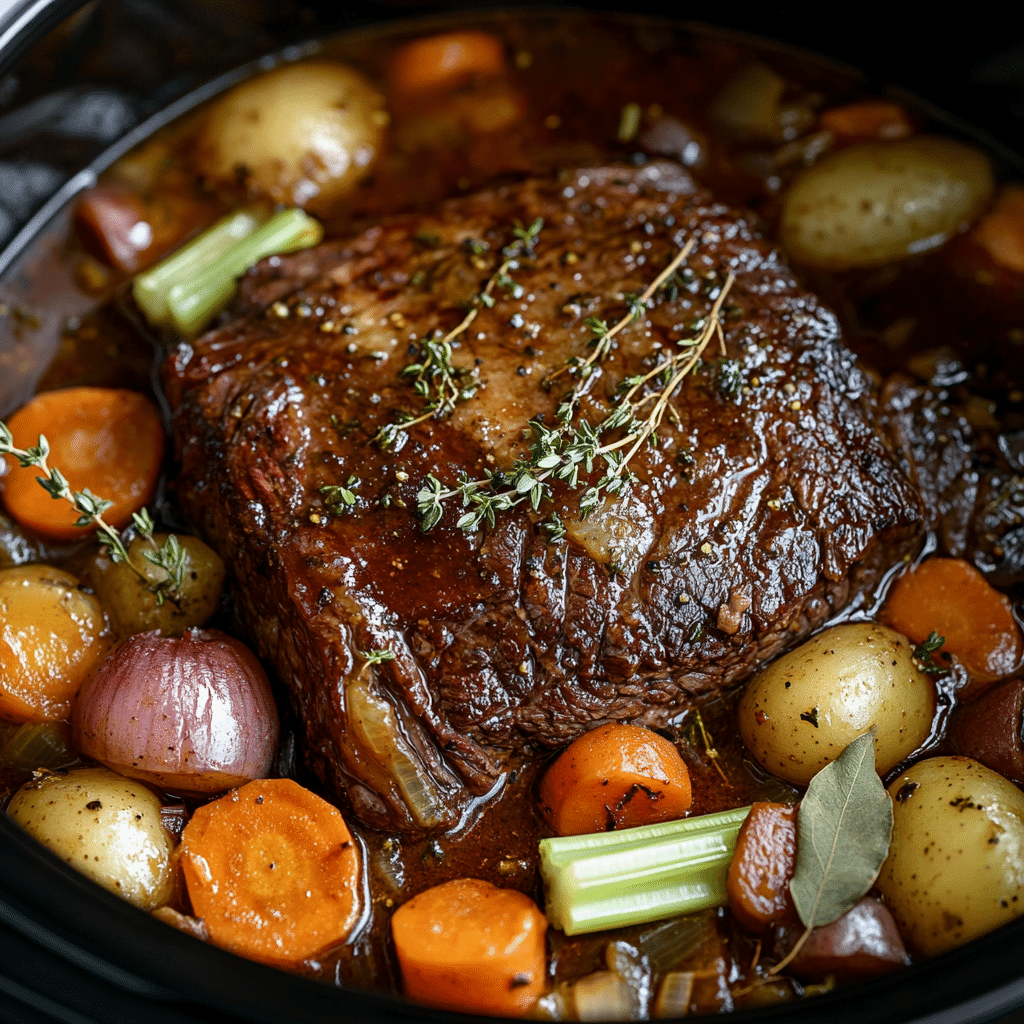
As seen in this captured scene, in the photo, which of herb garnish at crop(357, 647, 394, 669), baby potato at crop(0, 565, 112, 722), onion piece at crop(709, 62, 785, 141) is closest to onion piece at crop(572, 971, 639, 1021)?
herb garnish at crop(357, 647, 394, 669)

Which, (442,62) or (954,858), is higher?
(442,62)

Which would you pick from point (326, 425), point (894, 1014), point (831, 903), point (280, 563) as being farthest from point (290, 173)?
point (894, 1014)

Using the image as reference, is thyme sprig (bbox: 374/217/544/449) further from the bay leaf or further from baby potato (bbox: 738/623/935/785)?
the bay leaf

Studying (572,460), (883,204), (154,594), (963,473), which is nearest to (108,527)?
(154,594)

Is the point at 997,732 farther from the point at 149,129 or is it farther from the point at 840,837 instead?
the point at 149,129

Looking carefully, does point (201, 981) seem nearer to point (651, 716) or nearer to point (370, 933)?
point (370, 933)

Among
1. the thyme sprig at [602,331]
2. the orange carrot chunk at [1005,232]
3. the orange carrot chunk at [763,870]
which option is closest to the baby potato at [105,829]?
the orange carrot chunk at [763,870]
